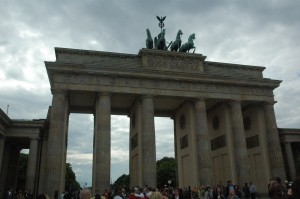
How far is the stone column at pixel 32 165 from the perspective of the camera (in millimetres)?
33016

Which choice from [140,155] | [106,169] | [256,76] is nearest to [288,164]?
[256,76]

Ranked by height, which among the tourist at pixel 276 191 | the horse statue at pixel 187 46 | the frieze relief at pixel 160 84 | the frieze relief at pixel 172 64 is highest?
Result: the horse statue at pixel 187 46

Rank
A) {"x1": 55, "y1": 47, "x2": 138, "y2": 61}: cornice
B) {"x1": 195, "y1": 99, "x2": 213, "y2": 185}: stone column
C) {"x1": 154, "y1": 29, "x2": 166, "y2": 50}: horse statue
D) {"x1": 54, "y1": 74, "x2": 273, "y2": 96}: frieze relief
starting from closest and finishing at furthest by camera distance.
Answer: {"x1": 54, "y1": 74, "x2": 273, "y2": 96}: frieze relief → {"x1": 195, "y1": 99, "x2": 213, "y2": 185}: stone column → {"x1": 55, "y1": 47, "x2": 138, "y2": 61}: cornice → {"x1": 154, "y1": 29, "x2": 166, "y2": 50}: horse statue

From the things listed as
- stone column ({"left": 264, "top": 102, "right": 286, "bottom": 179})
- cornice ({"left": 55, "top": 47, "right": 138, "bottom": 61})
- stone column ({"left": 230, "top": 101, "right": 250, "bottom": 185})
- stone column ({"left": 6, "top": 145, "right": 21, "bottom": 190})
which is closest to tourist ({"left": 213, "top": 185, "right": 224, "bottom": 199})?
stone column ({"left": 230, "top": 101, "right": 250, "bottom": 185})

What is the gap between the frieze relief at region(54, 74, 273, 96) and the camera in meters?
34.1

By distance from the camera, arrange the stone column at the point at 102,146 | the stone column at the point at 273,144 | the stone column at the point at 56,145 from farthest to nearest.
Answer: the stone column at the point at 273,144, the stone column at the point at 102,146, the stone column at the point at 56,145

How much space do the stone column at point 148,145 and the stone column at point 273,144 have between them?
15164mm

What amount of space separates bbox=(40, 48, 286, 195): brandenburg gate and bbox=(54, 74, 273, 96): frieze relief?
0.35 feet

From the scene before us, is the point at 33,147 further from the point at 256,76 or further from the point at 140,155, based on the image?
the point at 256,76

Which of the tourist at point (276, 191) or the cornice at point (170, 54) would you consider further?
the cornice at point (170, 54)

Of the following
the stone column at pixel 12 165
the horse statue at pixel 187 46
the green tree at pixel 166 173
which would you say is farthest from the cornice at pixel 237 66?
the green tree at pixel 166 173

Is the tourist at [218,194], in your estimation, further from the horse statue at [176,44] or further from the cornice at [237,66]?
the horse statue at [176,44]

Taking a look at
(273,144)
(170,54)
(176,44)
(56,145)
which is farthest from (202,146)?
(56,145)

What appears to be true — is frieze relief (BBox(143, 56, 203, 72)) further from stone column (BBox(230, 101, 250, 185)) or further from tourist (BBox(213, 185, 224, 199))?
tourist (BBox(213, 185, 224, 199))
